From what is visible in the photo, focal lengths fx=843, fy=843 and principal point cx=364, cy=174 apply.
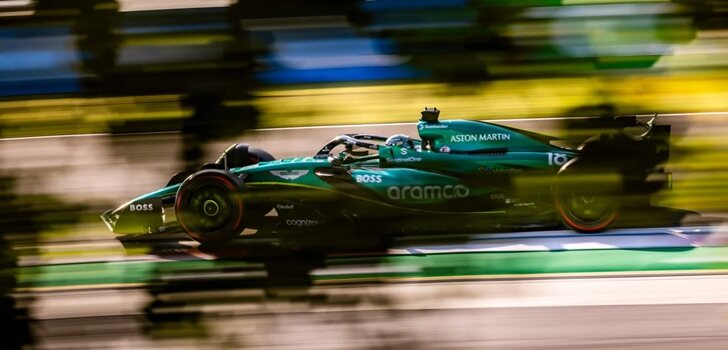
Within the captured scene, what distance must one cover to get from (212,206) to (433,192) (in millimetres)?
972

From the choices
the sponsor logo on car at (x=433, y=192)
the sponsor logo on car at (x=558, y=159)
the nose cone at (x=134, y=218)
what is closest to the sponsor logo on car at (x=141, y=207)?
the nose cone at (x=134, y=218)

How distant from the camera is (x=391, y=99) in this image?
3.67 ft

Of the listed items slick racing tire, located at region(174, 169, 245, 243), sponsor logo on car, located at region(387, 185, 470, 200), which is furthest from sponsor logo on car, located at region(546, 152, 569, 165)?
slick racing tire, located at region(174, 169, 245, 243)

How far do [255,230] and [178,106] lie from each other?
208mm

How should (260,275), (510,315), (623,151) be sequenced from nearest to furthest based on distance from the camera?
(623,151), (260,275), (510,315)

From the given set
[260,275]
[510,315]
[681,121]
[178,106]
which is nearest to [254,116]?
[178,106]

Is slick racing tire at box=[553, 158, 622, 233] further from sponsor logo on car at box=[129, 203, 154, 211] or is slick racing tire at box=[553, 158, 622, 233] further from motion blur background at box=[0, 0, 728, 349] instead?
sponsor logo on car at box=[129, 203, 154, 211]

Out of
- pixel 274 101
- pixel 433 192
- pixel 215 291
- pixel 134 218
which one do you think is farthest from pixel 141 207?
pixel 433 192

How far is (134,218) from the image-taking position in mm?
1236

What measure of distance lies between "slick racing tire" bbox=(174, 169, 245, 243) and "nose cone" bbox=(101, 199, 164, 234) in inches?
2.5

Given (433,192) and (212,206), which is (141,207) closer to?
(433,192)

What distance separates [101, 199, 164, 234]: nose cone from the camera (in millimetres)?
1204

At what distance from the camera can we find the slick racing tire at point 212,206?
1.41 m

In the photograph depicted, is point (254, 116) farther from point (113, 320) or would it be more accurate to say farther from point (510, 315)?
point (510, 315)
